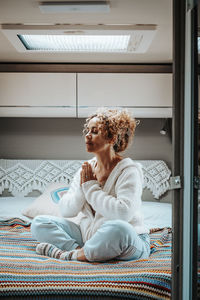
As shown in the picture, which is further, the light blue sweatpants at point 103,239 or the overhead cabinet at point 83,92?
the overhead cabinet at point 83,92

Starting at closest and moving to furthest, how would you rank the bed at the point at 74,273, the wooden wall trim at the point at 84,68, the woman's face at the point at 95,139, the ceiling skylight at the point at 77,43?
the bed at the point at 74,273 < the woman's face at the point at 95,139 < the ceiling skylight at the point at 77,43 < the wooden wall trim at the point at 84,68

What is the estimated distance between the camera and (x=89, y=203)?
2.16m

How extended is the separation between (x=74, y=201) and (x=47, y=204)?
0.83 meters

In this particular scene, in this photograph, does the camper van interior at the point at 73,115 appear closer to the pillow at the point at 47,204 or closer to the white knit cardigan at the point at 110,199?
the pillow at the point at 47,204

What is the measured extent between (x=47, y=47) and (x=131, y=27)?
83 cm

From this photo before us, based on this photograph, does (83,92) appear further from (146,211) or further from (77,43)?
(146,211)

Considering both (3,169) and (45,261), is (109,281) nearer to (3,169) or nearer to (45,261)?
(45,261)

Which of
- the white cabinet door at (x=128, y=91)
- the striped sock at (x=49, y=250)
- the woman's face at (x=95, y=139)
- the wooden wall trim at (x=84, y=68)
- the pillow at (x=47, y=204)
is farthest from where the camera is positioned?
the wooden wall trim at (x=84, y=68)

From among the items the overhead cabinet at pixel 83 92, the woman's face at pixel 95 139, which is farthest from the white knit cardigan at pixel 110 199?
the overhead cabinet at pixel 83 92

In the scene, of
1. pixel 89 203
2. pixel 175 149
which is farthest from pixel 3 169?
pixel 175 149

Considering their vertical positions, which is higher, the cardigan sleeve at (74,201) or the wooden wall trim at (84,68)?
the wooden wall trim at (84,68)

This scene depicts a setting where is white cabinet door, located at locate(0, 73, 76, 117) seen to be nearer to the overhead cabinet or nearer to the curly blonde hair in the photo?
the overhead cabinet

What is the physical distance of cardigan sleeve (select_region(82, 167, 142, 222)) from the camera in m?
1.99

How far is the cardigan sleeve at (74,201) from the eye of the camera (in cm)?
218
